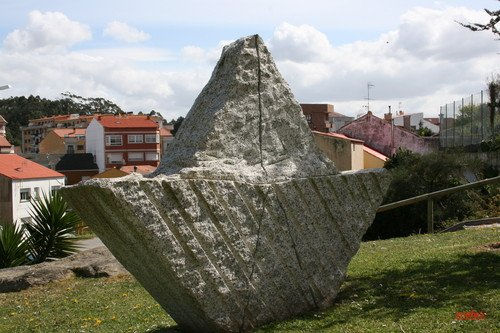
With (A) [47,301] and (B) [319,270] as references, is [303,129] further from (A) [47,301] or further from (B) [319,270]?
Result: (A) [47,301]

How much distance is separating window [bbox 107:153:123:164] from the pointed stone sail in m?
63.2

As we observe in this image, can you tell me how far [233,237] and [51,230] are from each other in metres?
10.1

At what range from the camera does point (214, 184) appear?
21.8 feet

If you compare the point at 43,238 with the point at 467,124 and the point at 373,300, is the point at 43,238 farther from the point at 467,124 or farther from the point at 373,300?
the point at 467,124

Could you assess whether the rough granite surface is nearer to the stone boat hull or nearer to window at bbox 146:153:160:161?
the stone boat hull

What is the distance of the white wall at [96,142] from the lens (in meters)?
69.6

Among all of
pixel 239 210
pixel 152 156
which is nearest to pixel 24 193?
pixel 152 156

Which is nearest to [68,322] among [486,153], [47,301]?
[47,301]

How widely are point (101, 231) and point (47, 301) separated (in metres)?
5.07

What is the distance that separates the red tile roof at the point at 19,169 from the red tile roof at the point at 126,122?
19.7m

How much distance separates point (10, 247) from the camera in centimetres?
1531

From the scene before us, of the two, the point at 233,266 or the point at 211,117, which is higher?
the point at 211,117

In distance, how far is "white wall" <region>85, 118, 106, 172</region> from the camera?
69.6 metres

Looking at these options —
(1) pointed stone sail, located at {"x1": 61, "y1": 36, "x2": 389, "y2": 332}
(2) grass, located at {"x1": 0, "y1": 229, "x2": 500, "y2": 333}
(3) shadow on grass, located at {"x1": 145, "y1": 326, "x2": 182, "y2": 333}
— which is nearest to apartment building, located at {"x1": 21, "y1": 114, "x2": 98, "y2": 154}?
(2) grass, located at {"x1": 0, "y1": 229, "x2": 500, "y2": 333}
